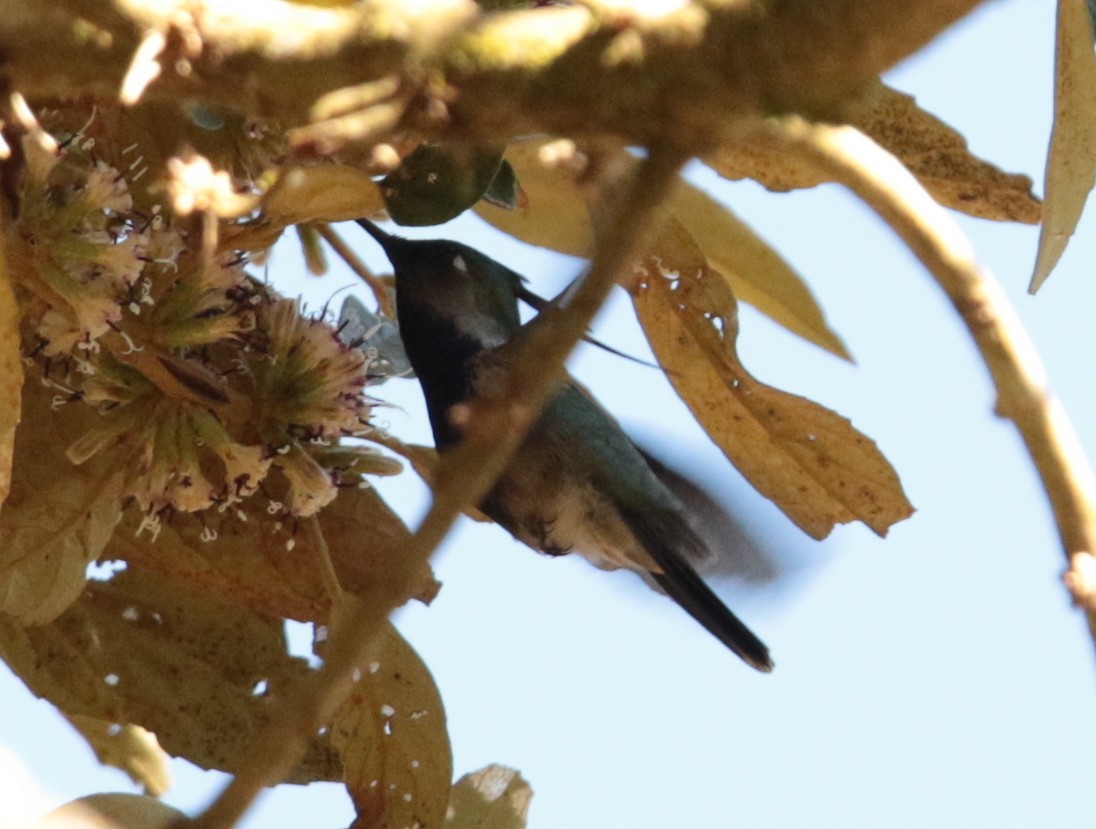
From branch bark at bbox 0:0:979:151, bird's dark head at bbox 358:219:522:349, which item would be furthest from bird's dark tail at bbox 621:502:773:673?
branch bark at bbox 0:0:979:151

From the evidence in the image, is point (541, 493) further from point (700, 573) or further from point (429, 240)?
point (429, 240)

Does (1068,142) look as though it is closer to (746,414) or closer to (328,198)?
(746,414)

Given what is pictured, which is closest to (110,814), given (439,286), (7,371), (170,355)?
(7,371)

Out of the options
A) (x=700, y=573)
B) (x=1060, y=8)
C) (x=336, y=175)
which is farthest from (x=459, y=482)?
(x=700, y=573)

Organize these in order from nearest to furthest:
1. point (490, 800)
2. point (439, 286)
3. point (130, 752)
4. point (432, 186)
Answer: point (432, 186)
point (490, 800)
point (130, 752)
point (439, 286)

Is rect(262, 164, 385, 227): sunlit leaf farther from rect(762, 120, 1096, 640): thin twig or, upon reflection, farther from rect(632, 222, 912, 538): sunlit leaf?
rect(762, 120, 1096, 640): thin twig

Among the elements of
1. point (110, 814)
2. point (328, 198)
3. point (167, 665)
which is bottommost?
point (110, 814)
